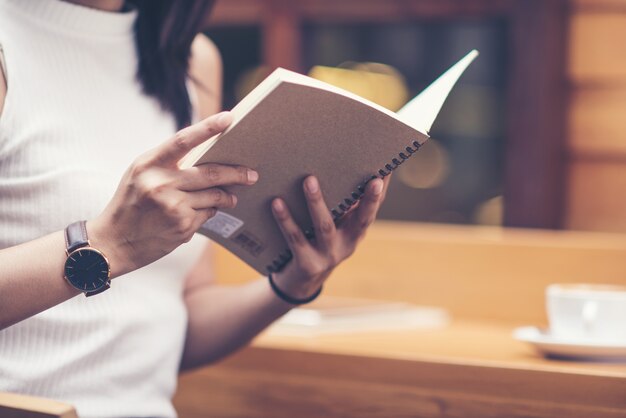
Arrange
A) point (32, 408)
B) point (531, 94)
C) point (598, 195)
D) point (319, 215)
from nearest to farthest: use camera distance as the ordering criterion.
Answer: point (32, 408), point (319, 215), point (531, 94), point (598, 195)

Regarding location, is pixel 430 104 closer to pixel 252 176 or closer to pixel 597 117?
pixel 252 176

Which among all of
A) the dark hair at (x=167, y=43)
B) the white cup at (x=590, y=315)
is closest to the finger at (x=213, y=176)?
the dark hair at (x=167, y=43)

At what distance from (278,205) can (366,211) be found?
0.10 meters

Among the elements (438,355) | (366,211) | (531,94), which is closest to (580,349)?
(438,355)

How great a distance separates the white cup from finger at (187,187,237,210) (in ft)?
2.02

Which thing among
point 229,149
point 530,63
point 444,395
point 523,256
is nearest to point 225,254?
point 523,256

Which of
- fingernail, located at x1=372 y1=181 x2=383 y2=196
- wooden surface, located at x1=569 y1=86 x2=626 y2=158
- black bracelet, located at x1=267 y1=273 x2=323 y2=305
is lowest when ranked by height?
wooden surface, located at x1=569 y1=86 x2=626 y2=158

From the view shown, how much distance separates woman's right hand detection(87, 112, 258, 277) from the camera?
845 mm

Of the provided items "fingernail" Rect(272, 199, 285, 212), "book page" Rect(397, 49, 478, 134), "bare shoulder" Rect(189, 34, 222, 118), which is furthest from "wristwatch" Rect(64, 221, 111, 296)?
"bare shoulder" Rect(189, 34, 222, 118)

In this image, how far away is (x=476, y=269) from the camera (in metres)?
1.77

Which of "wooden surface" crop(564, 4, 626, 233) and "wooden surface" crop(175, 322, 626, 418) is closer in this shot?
"wooden surface" crop(175, 322, 626, 418)

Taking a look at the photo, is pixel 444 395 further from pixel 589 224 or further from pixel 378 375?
pixel 589 224

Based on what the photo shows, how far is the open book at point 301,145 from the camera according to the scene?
87 centimetres

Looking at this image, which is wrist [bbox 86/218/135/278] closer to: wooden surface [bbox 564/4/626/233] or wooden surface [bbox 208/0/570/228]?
wooden surface [bbox 208/0/570/228]
